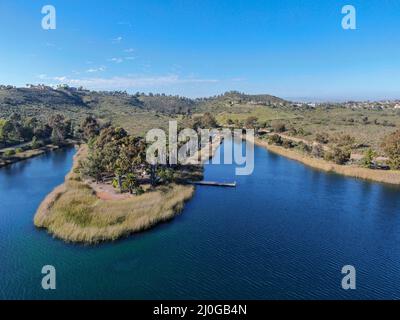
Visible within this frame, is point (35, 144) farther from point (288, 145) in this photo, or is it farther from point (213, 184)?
point (288, 145)

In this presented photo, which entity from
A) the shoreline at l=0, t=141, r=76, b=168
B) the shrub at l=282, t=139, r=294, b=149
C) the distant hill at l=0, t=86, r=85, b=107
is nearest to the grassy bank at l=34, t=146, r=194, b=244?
the shoreline at l=0, t=141, r=76, b=168

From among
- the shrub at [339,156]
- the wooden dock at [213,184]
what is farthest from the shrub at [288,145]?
the wooden dock at [213,184]

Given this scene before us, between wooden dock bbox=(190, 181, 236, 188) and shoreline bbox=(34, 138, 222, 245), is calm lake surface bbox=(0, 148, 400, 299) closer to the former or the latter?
shoreline bbox=(34, 138, 222, 245)

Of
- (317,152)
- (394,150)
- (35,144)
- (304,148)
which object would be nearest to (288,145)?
(304,148)


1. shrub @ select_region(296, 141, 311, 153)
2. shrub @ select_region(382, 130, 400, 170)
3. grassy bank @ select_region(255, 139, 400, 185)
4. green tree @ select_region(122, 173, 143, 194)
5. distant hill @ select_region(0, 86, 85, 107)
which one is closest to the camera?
green tree @ select_region(122, 173, 143, 194)

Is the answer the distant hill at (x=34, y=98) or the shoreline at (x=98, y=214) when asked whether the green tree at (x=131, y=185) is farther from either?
the distant hill at (x=34, y=98)

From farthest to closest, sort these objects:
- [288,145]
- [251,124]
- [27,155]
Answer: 1. [251,124]
2. [288,145]
3. [27,155]
